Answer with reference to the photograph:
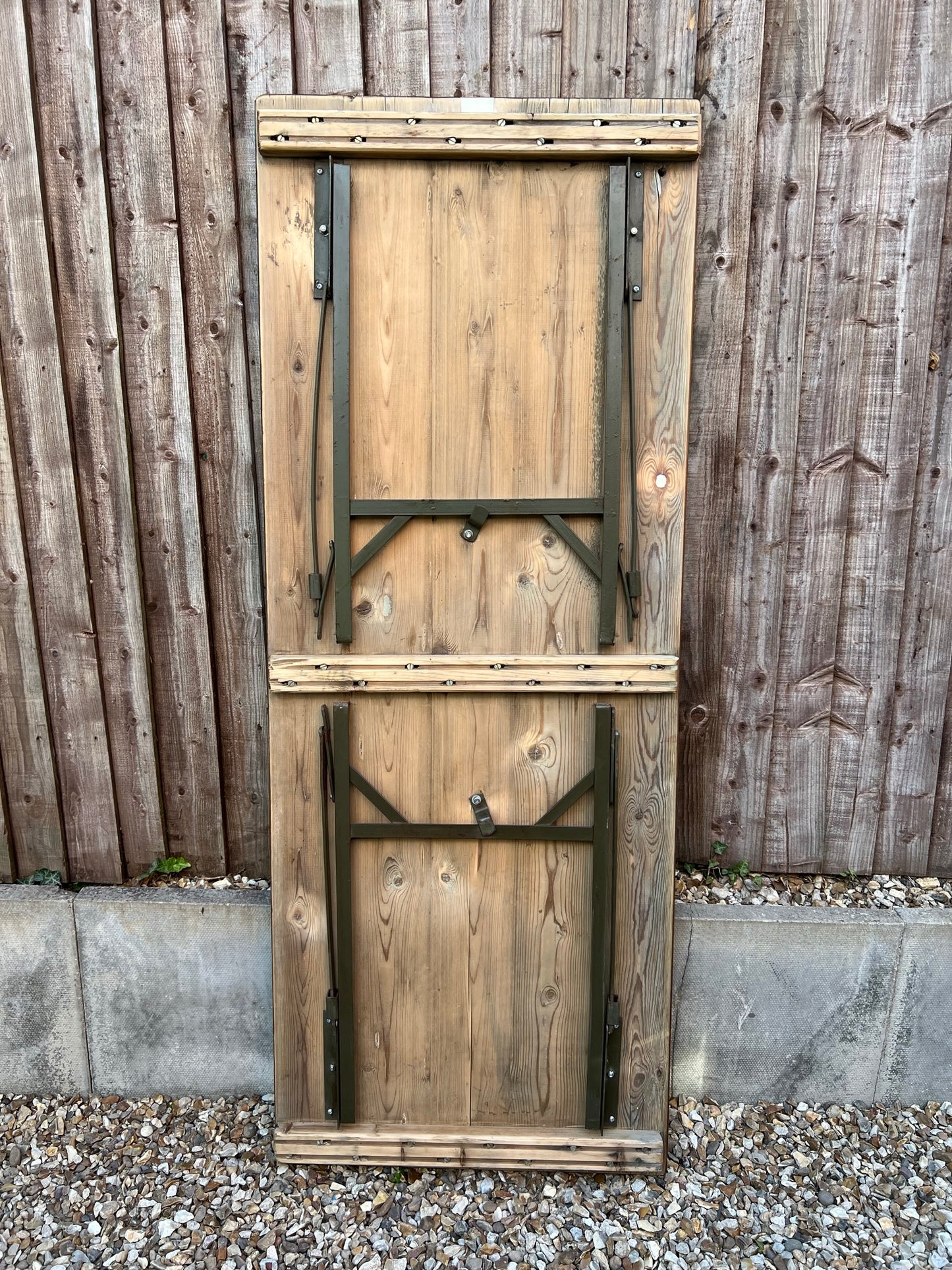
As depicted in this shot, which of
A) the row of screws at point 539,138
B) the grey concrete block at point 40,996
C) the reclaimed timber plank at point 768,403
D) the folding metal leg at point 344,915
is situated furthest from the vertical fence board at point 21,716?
the reclaimed timber plank at point 768,403

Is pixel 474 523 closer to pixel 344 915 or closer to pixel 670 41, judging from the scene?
pixel 344 915

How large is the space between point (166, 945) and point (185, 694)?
72 cm

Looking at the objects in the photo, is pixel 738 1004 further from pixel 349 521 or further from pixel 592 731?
pixel 349 521

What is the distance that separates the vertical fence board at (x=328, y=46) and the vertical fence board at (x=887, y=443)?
1351 millimetres

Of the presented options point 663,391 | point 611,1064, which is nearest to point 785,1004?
point 611,1064

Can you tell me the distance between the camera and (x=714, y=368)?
2246 millimetres

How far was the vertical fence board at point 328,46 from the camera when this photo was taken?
2.08 metres

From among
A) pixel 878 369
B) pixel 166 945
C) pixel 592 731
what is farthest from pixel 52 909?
pixel 878 369

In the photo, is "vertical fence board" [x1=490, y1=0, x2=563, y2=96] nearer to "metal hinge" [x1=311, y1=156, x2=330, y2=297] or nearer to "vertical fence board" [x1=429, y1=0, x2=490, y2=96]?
"vertical fence board" [x1=429, y1=0, x2=490, y2=96]

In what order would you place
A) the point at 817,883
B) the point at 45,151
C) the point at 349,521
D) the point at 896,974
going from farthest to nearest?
the point at 817,883, the point at 896,974, the point at 45,151, the point at 349,521

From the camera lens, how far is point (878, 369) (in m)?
2.25

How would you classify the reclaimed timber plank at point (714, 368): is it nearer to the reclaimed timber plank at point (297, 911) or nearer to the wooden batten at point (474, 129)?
the wooden batten at point (474, 129)

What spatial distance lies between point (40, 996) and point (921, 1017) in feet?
8.36

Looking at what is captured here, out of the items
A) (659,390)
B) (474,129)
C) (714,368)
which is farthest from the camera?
(714,368)
